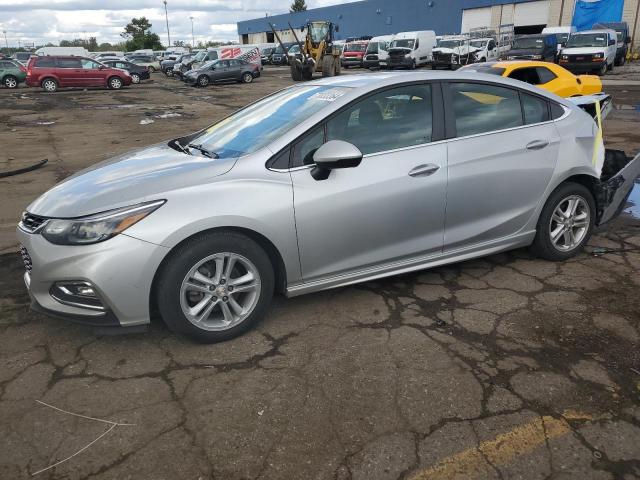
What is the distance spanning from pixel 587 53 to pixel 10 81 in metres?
A: 29.0

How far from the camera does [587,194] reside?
4262mm

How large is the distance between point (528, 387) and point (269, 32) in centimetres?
8229

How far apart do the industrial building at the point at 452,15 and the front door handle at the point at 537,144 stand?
39860mm

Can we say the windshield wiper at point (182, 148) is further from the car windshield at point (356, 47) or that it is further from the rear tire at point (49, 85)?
the car windshield at point (356, 47)

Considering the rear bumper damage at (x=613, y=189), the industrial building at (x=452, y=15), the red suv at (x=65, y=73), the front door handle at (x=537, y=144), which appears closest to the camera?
the front door handle at (x=537, y=144)

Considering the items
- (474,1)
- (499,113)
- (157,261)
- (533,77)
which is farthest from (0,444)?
(474,1)

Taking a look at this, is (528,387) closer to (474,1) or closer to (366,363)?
(366,363)

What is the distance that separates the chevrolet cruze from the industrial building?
4001 centimetres

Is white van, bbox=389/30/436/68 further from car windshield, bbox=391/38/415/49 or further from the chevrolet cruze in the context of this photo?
the chevrolet cruze

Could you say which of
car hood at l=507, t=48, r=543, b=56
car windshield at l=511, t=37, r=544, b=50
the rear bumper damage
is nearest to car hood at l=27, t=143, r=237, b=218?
the rear bumper damage

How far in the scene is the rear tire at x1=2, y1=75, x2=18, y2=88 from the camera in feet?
89.1

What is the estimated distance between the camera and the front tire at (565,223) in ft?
13.5

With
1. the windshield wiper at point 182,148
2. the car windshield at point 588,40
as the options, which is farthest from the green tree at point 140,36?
the windshield wiper at point 182,148

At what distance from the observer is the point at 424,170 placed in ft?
11.4
